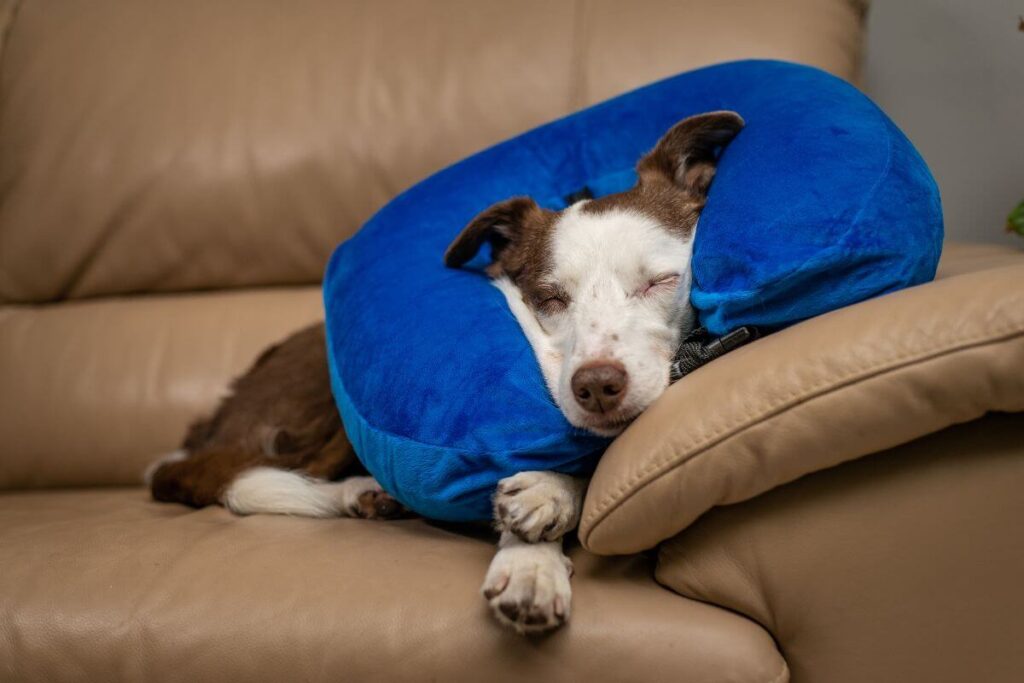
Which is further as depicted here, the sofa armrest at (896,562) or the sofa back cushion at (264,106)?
the sofa back cushion at (264,106)

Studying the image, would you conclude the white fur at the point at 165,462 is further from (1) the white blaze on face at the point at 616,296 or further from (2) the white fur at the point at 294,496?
(1) the white blaze on face at the point at 616,296

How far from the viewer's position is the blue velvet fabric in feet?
4.56

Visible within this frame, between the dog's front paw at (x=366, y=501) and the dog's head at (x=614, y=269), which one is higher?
the dog's head at (x=614, y=269)

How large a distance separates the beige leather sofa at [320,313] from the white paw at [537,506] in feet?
0.27

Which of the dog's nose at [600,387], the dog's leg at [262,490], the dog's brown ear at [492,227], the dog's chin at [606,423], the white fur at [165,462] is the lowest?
the white fur at [165,462]

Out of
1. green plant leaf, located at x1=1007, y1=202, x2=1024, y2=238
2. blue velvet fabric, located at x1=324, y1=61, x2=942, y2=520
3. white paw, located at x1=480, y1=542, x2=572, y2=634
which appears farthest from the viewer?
green plant leaf, located at x1=1007, y1=202, x2=1024, y2=238

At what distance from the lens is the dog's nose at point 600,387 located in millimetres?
1457

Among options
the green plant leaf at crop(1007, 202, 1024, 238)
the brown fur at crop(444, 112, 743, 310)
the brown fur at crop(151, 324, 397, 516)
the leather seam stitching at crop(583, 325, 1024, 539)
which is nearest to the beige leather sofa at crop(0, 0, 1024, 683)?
the leather seam stitching at crop(583, 325, 1024, 539)

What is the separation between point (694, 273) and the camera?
162cm

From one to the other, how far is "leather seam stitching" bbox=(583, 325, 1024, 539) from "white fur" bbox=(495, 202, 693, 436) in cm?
23

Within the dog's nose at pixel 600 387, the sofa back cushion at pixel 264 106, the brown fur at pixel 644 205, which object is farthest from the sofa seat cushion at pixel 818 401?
the sofa back cushion at pixel 264 106

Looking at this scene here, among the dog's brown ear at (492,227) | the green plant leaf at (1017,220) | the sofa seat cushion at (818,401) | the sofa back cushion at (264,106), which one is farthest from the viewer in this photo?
the sofa back cushion at (264,106)

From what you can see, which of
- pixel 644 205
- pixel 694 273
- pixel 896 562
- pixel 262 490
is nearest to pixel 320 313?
pixel 262 490

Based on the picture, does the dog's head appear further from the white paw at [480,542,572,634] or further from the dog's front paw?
the dog's front paw
